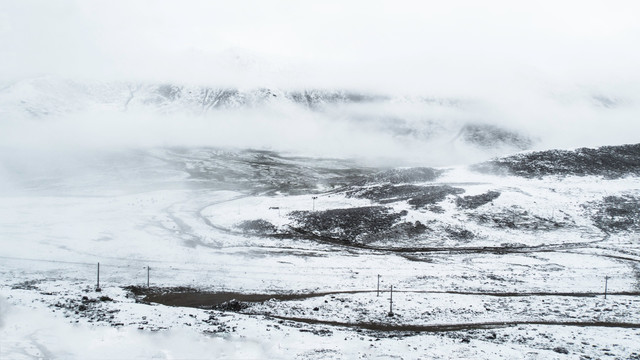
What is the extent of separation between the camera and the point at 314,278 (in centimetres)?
4397

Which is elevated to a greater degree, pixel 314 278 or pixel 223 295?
pixel 314 278

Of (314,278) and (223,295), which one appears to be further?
(314,278)

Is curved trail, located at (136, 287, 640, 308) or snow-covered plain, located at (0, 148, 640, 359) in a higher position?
snow-covered plain, located at (0, 148, 640, 359)

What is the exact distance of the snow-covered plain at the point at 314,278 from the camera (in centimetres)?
2515

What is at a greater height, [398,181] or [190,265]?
[398,181]

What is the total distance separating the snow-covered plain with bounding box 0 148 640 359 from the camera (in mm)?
25147

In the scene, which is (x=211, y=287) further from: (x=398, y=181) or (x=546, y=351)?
(x=398, y=181)

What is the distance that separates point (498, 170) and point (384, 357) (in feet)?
262

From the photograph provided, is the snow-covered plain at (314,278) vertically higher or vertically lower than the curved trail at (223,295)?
higher

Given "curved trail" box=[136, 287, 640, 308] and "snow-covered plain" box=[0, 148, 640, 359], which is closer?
"snow-covered plain" box=[0, 148, 640, 359]

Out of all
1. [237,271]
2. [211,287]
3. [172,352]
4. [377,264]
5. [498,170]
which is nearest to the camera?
[172,352]

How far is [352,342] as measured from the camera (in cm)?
2572

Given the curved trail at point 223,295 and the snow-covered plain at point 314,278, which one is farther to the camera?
the curved trail at point 223,295

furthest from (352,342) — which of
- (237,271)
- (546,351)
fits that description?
(237,271)
